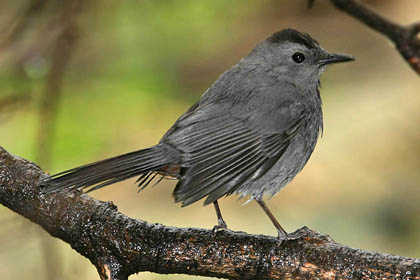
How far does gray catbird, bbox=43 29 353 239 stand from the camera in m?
3.04

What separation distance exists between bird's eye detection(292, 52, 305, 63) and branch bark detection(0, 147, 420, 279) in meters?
1.27

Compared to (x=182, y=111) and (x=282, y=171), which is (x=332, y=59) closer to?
(x=282, y=171)

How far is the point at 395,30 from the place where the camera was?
380 centimetres

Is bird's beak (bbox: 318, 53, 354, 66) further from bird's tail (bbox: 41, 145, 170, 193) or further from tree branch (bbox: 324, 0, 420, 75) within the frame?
bird's tail (bbox: 41, 145, 170, 193)

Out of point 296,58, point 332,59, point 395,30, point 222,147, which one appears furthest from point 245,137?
→ point 395,30

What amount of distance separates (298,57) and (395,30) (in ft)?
1.83

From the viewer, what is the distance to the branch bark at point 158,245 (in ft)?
9.23

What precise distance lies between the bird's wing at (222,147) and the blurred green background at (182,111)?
1453 mm

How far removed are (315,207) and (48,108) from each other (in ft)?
7.86

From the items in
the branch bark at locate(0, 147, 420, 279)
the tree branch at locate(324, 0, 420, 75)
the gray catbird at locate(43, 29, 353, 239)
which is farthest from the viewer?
the tree branch at locate(324, 0, 420, 75)

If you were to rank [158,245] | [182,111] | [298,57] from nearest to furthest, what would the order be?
[158,245] → [298,57] → [182,111]

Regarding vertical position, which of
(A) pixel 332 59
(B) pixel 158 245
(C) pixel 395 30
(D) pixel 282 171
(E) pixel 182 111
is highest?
(E) pixel 182 111

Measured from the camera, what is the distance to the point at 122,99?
5324mm

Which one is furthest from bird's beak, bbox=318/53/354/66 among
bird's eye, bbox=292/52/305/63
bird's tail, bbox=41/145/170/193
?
bird's tail, bbox=41/145/170/193
